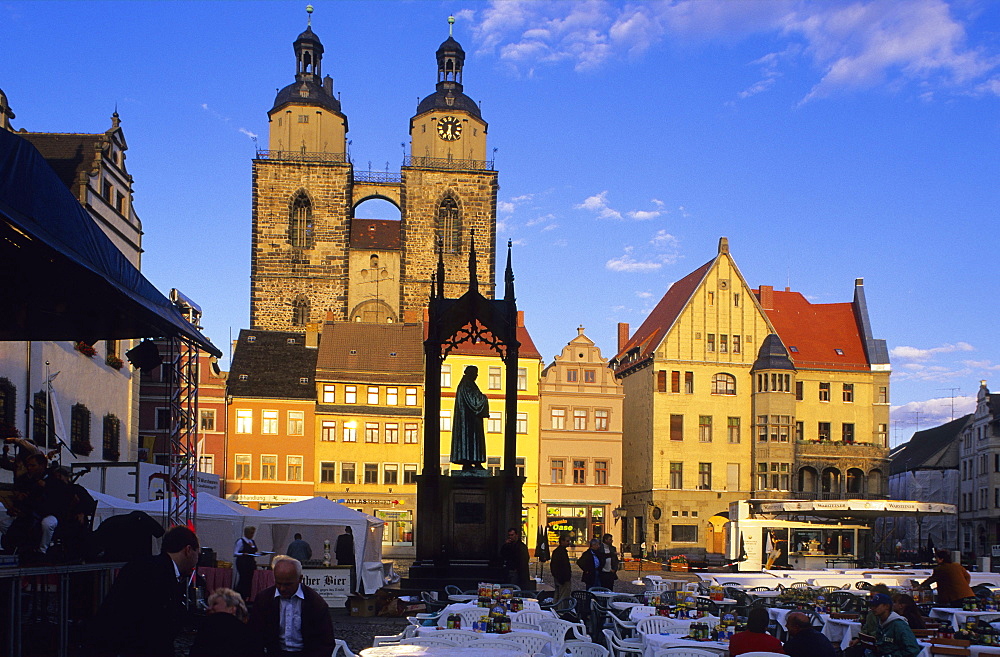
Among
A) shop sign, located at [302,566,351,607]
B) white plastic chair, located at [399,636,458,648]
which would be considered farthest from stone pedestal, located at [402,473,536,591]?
white plastic chair, located at [399,636,458,648]

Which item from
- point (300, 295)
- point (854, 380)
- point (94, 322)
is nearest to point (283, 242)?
point (300, 295)

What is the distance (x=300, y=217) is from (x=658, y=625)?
51813mm

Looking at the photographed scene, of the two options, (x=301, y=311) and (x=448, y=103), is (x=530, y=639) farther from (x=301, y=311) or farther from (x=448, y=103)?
(x=448, y=103)

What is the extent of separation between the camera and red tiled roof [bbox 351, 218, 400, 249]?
63.4m

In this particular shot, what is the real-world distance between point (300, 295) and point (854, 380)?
28483 millimetres

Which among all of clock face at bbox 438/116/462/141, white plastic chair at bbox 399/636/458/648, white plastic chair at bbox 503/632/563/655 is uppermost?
clock face at bbox 438/116/462/141

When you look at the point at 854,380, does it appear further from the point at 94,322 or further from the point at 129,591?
the point at 129,591

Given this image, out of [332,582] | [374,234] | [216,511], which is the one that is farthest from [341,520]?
[374,234]

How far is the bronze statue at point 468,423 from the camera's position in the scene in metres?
18.5

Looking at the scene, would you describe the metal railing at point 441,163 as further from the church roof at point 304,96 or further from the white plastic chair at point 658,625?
the white plastic chair at point 658,625

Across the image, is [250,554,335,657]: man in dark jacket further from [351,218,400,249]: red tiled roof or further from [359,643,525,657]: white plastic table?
[351,218,400,249]: red tiled roof

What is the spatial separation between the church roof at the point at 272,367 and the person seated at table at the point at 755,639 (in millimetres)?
41836

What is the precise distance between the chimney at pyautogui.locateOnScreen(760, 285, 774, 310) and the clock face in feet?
63.6

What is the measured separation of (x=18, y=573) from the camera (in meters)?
8.22
